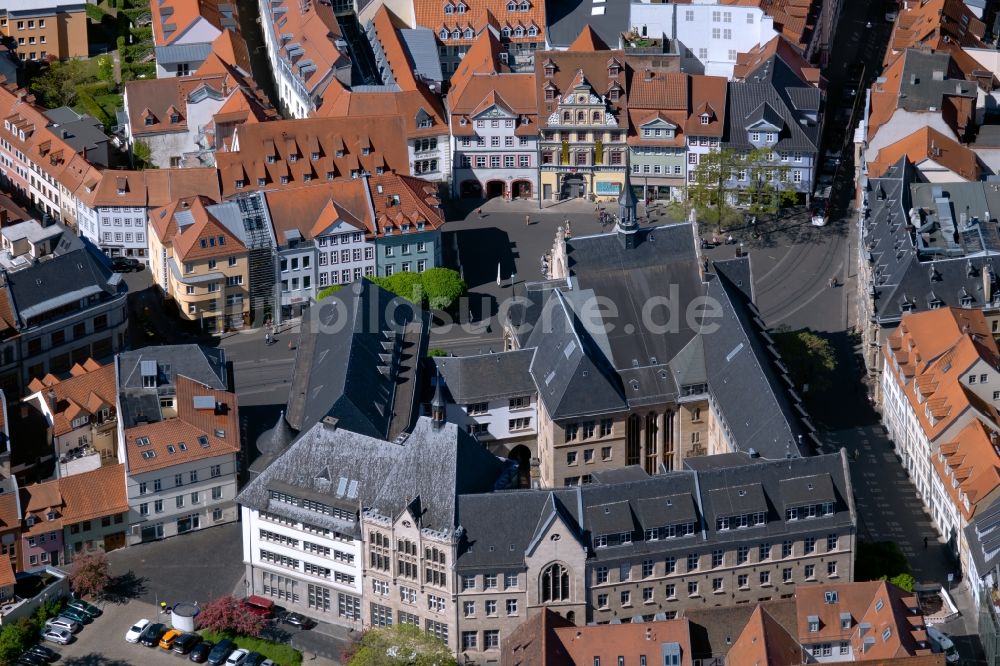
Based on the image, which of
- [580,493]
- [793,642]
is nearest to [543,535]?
[580,493]

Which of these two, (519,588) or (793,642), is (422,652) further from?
(793,642)

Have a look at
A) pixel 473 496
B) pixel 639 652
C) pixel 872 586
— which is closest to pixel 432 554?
pixel 473 496

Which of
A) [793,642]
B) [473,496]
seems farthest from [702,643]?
[473,496]

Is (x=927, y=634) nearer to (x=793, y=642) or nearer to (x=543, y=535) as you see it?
(x=793, y=642)

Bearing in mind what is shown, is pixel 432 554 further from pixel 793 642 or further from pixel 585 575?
pixel 793 642
